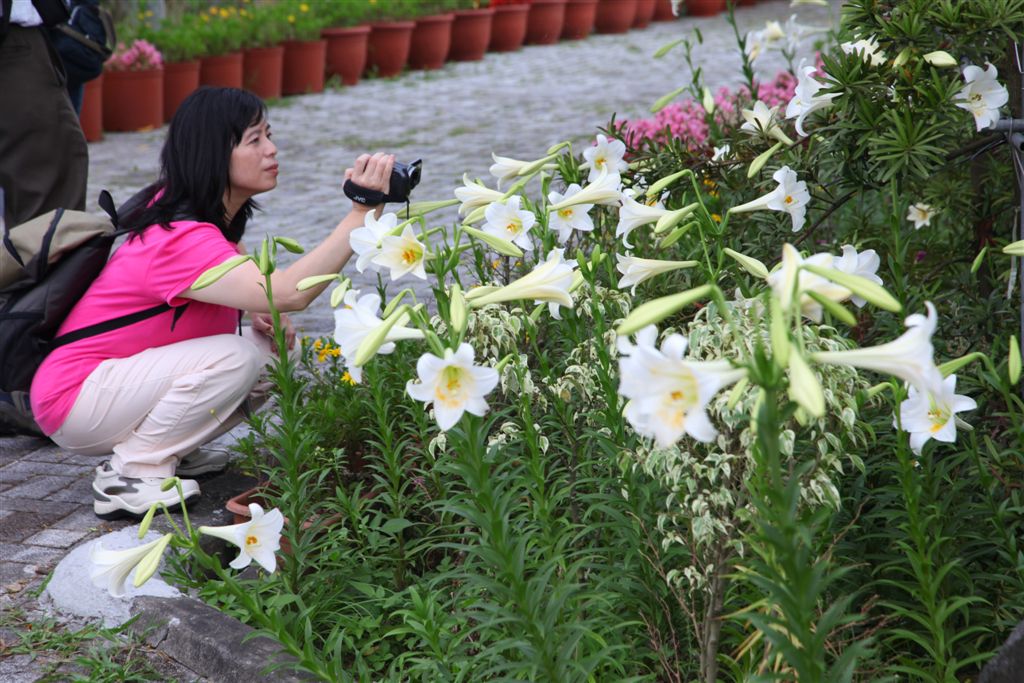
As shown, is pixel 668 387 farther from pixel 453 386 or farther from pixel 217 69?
pixel 217 69

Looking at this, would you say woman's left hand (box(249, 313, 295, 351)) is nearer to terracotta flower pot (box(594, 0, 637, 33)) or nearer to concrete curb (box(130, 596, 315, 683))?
concrete curb (box(130, 596, 315, 683))

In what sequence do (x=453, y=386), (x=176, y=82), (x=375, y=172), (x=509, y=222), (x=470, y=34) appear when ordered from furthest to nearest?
(x=470, y=34)
(x=176, y=82)
(x=375, y=172)
(x=509, y=222)
(x=453, y=386)

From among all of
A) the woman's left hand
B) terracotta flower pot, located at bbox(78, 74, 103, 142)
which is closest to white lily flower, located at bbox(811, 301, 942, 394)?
the woman's left hand

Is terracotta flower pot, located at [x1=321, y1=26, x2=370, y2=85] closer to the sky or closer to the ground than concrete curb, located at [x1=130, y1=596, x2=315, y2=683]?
closer to the ground

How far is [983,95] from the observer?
3.00 metres

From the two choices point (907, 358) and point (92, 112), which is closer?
point (907, 358)

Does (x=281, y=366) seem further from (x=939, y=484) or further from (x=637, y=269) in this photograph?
(x=939, y=484)

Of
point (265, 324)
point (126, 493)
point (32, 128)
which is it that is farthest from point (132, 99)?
point (126, 493)

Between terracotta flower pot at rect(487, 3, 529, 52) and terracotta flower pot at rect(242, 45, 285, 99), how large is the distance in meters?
3.77

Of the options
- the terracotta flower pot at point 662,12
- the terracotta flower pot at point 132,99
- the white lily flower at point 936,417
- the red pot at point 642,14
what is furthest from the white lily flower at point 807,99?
the terracotta flower pot at point 662,12

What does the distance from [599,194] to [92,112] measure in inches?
317

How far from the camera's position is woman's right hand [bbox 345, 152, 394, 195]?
3432mm

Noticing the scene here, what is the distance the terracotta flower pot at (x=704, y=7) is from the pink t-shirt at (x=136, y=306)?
15.1 meters

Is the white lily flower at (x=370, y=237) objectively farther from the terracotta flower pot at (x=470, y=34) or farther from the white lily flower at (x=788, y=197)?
the terracotta flower pot at (x=470, y=34)
